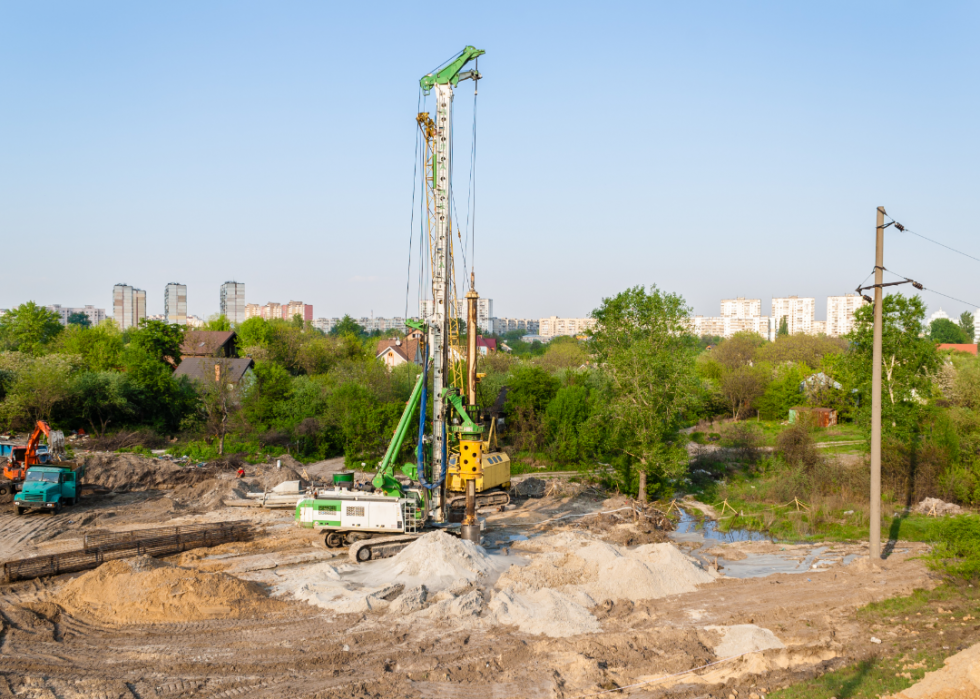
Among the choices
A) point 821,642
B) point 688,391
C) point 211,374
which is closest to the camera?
point 821,642

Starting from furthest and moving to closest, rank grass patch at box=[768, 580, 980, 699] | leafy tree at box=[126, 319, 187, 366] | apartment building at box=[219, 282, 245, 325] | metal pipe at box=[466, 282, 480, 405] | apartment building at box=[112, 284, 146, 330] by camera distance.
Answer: apartment building at box=[112, 284, 146, 330], apartment building at box=[219, 282, 245, 325], leafy tree at box=[126, 319, 187, 366], metal pipe at box=[466, 282, 480, 405], grass patch at box=[768, 580, 980, 699]

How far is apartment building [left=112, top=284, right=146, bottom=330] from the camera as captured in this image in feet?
562

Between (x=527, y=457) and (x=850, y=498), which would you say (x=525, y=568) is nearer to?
(x=850, y=498)

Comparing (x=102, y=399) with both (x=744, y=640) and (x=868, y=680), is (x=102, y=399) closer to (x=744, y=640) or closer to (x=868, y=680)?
(x=744, y=640)

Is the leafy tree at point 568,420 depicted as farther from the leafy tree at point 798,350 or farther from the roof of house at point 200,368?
the leafy tree at point 798,350

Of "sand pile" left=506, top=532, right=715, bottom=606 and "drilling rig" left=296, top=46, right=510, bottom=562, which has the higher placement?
"drilling rig" left=296, top=46, right=510, bottom=562

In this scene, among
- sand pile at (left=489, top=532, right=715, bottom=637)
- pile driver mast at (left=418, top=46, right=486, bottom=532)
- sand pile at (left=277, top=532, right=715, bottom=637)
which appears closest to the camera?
sand pile at (left=489, top=532, right=715, bottom=637)

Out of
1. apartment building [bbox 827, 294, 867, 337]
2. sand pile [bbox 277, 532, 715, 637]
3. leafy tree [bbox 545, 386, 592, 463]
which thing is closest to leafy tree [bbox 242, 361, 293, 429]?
leafy tree [bbox 545, 386, 592, 463]

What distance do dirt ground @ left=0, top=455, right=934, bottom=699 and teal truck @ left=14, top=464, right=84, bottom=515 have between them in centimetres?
331

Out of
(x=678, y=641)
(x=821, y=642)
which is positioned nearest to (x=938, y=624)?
(x=821, y=642)

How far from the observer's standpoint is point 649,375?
25.5 meters

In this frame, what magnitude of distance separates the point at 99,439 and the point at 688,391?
2880cm

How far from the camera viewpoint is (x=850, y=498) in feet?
86.1

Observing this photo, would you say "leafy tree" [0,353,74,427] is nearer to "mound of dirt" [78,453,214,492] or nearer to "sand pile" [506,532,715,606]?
"mound of dirt" [78,453,214,492]
